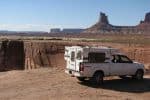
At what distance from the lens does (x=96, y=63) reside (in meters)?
18.1

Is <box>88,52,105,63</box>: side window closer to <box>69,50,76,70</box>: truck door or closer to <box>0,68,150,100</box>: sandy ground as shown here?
<box>69,50,76,70</box>: truck door

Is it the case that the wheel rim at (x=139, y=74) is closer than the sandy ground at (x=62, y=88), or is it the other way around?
the sandy ground at (x=62, y=88)

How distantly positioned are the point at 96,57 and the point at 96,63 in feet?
1.06

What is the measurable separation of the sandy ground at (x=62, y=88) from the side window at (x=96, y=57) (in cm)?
125

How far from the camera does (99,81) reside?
18312 mm

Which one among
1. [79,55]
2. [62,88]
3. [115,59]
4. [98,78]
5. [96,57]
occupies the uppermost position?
[79,55]

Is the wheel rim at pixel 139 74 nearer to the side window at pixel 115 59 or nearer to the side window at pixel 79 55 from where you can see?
the side window at pixel 115 59

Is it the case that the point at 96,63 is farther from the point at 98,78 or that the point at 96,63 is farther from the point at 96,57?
the point at 98,78

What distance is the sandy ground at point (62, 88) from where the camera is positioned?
15.3 meters

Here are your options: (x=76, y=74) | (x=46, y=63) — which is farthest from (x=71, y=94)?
→ (x=46, y=63)

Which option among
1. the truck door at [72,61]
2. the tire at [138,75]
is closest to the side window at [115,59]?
the tire at [138,75]

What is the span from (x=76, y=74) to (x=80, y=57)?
0.90 m

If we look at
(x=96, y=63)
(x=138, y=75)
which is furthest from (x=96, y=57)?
(x=138, y=75)

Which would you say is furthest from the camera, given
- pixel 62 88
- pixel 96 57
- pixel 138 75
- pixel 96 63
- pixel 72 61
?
pixel 138 75
